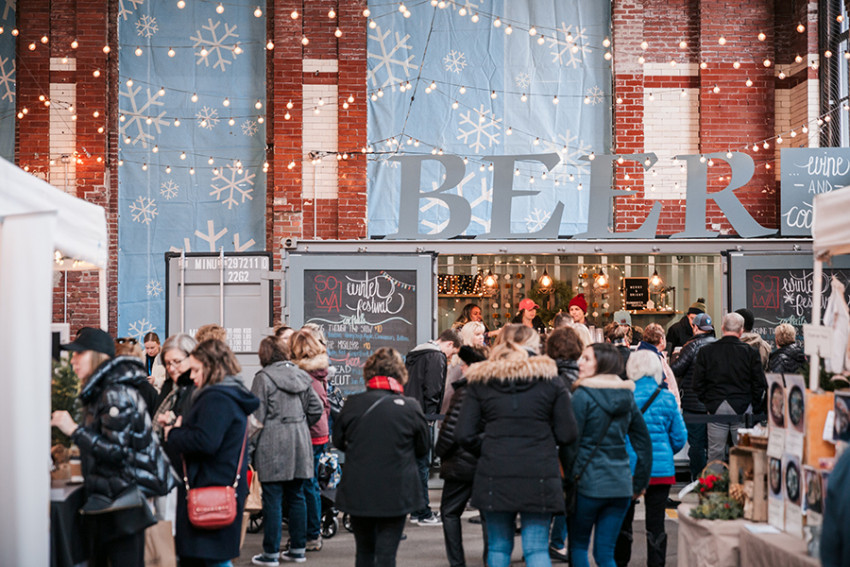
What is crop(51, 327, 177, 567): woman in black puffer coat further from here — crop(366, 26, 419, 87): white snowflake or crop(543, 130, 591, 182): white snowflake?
crop(543, 130, 591, 182): white snowflake

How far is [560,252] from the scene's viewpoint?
1113 cm

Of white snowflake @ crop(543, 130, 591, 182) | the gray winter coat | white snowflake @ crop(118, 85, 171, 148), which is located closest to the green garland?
white snowflake @ crop(543, 130, 591, 182)

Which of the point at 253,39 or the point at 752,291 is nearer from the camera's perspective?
the point at 752,291

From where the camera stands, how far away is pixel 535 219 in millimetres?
13930

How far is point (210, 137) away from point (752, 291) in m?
7.84

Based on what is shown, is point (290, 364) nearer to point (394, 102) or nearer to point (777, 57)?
point (394, 102)

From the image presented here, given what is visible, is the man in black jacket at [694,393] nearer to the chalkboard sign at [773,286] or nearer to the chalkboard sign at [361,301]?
the chalkboard sign at [773,286]

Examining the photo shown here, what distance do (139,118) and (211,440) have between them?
9850 mm

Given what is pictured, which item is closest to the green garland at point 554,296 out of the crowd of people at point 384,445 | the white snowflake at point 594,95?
the white snowflake at point 594,95

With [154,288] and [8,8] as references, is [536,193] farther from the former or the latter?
[8,8]

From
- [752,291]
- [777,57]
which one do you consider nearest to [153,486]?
[752,291]

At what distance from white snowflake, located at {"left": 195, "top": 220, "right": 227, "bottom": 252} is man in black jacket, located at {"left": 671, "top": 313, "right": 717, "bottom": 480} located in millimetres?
6998

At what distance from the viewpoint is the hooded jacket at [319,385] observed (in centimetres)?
752

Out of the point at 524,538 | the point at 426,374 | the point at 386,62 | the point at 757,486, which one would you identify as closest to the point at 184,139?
the point at 386,62
